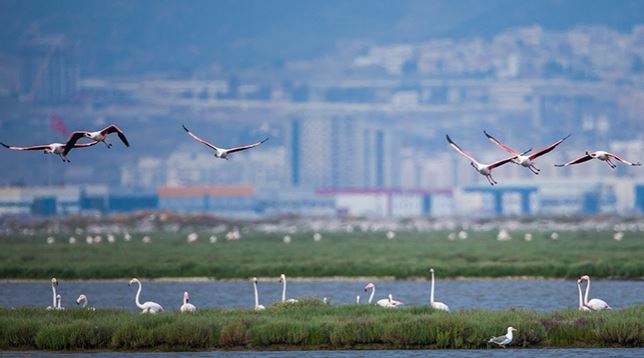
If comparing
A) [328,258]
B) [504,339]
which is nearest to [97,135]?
[504,339]

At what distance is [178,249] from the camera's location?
248 ft

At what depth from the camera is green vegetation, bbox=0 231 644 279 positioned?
2347 inches

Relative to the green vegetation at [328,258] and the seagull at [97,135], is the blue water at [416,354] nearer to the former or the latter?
the seagull at [97,135]

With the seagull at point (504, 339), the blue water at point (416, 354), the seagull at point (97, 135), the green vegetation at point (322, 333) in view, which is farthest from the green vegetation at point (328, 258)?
the seagull at point (97, 135)

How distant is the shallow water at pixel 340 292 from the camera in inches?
1822

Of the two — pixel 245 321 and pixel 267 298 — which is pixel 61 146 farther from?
pixel 267 298

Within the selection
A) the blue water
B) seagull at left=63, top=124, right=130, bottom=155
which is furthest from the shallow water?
seagull at left=63, top=124, right=130, bottom=155

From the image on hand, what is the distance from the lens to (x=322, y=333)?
1348 inches

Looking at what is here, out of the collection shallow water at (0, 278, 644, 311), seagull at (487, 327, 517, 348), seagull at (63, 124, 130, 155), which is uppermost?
seagull at (63, 124, 130, 155)

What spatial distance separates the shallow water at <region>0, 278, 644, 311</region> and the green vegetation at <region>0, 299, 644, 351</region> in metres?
8.17

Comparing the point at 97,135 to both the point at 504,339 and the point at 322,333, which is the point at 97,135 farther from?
the point at 504,339

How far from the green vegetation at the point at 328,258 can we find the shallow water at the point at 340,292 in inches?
56.0

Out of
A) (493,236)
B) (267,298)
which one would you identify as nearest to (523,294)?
(267,298)

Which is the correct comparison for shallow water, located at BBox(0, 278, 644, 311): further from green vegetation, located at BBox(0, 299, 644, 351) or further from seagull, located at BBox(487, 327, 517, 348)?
seagull, located at BBox(487, 327, 517, 348)
